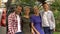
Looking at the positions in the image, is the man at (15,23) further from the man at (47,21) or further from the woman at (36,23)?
the man at (47,21)

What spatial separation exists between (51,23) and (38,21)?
0.55 meters

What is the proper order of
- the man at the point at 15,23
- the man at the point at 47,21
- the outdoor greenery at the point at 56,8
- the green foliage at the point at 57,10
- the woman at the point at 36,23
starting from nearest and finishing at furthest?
the man at the point at 15,23
the woman at the point at 36,23
the man at the point at 47,21
the outdoor greenery at the point at 56,8
the green foliage at the point at 57,10

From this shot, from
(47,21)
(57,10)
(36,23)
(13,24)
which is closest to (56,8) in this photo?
(57,10)

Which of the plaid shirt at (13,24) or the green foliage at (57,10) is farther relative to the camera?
the green foliage at (57,10)

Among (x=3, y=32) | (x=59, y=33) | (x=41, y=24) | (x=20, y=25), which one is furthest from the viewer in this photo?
(x=59, y=33)

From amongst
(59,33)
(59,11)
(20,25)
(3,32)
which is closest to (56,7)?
(59,11)

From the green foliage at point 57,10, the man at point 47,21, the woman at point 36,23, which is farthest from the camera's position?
the green foliage at point 57,10

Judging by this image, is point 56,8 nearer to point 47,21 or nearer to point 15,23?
point 47,21

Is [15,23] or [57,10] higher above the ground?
[57,10]

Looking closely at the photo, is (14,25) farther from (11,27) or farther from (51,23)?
(51,23)

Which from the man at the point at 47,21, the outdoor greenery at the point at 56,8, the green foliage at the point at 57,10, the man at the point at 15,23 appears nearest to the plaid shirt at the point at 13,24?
the man at the point at 15,23

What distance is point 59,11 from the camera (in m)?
16.2

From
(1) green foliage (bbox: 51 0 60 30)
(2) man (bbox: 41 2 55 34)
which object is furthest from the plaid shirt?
(1) green foliage (bbox: 51 0 60 30)

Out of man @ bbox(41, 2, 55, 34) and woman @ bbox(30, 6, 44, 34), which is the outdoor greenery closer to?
man @ bbox(41, 2, 55, 34)
